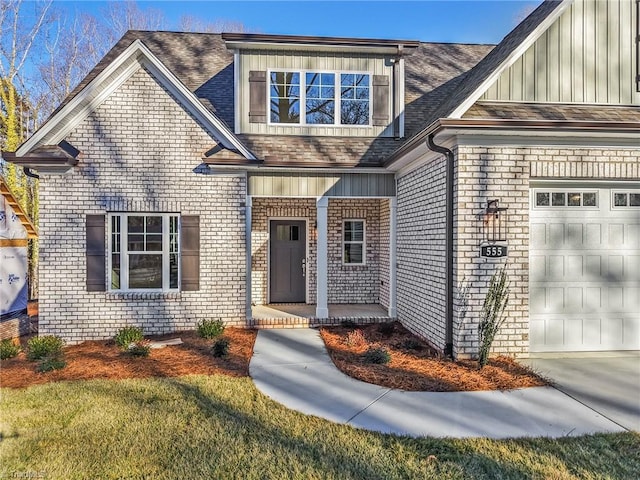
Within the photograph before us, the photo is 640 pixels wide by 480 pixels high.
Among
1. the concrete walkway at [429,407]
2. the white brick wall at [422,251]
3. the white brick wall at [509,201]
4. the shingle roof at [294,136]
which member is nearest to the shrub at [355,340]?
the white brick wall at [422,251]

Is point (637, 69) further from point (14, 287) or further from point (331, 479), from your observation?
point (14, 287)

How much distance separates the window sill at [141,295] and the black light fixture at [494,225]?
5780 millimetres

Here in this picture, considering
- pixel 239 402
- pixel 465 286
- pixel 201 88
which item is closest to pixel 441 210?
pixel 465 286

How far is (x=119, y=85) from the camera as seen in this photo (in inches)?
297

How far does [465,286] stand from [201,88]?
750 cm

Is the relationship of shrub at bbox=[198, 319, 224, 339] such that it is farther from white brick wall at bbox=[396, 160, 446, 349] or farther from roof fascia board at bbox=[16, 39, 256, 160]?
white brick wall at bbox=[396, 160, 446, 349]

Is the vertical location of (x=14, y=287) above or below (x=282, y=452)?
above

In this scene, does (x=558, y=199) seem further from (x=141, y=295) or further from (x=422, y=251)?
(x=141, y=295)

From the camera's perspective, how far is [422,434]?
3.78 m

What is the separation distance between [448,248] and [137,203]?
5824 mm

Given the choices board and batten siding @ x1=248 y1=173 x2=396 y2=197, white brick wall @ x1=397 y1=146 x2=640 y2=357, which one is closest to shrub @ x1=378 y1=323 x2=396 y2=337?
white brick wall @ x1=397 y1=146 x2=640 y2=357

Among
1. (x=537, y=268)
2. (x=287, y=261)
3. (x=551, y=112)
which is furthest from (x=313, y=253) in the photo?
(x=551, y=112)

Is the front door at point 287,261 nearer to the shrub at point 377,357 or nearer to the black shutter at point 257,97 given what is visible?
the black shutter at point 257,97

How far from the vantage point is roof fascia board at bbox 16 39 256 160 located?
7.21 metres
